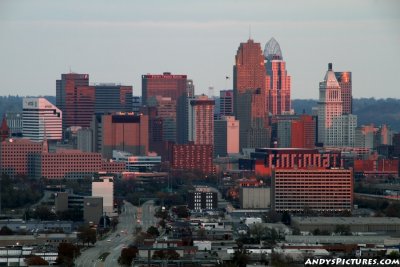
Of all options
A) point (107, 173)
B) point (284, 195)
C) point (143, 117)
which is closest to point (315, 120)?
point (143, 117)

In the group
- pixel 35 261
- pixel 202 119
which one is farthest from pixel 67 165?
pixel 35 261

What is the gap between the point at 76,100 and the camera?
81.6 m

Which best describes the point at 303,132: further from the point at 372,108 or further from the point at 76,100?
the point at 372,108

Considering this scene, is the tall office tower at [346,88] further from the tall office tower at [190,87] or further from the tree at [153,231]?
the tree at [153,231]

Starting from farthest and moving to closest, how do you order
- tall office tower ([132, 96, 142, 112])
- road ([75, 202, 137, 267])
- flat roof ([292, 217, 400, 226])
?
tall office tower ([132, 96, 142, 112]) < flat roof ([292, 217, 400, 226]) < road ([75, 202, 137, 267])

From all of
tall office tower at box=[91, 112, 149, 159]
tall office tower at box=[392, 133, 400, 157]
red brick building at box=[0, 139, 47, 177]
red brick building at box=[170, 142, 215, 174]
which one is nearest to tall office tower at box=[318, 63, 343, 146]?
tall office tower at box=[392, 133, 400, 157]

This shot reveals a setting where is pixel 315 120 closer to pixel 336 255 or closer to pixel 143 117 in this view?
pixel 143 117

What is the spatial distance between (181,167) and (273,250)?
32813 mm

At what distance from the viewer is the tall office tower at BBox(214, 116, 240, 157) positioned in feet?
252

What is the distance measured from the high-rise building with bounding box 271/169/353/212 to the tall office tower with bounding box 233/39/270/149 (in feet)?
83.3

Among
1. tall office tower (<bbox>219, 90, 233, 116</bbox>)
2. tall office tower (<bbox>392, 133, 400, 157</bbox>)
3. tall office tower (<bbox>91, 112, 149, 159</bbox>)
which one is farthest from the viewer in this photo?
tall office tower (<bbox>219, 90, 233, 116</bbox>)

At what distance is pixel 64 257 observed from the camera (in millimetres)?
32594

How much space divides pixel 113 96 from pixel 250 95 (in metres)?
6.11

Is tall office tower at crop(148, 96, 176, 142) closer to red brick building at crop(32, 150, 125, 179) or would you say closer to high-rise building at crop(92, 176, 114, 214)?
red brick building at crop(32, 150, 125, 179)
